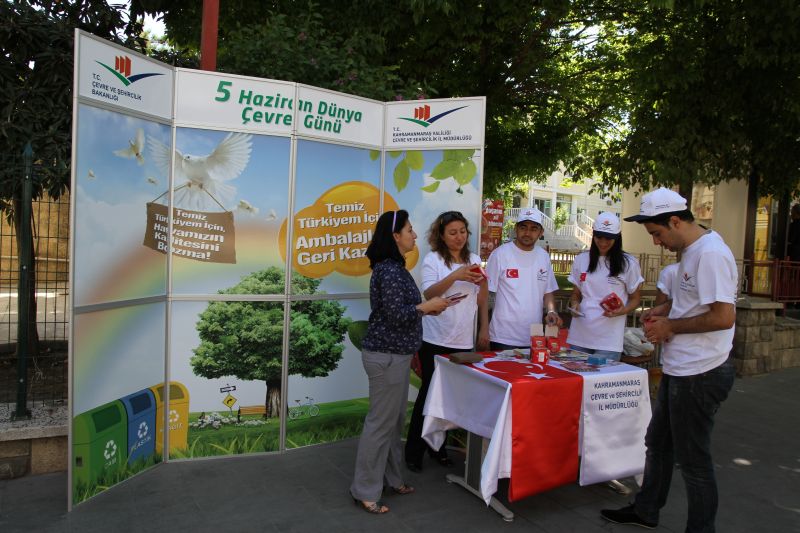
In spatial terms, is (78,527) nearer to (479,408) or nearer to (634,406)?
(479,408)

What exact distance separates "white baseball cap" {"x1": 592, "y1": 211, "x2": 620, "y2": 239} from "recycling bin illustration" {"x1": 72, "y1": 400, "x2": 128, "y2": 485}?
361cm

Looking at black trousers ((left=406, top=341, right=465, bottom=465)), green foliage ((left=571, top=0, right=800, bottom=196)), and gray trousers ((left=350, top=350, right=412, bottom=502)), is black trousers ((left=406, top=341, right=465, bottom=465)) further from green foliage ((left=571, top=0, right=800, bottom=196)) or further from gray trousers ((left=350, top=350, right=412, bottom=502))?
green foliage ((left=571, top=0, right=800, bottom=196))

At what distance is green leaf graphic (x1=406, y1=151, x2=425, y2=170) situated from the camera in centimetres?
506

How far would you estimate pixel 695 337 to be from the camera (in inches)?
123

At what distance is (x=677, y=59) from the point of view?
28.5 feet

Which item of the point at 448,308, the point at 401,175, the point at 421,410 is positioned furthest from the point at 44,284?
the point at 448,308

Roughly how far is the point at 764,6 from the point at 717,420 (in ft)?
16.6

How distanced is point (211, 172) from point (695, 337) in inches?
133

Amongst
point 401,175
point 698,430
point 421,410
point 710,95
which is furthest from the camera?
point 710,95

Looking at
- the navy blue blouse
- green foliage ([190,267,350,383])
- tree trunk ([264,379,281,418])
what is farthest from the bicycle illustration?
the navy blue blouse

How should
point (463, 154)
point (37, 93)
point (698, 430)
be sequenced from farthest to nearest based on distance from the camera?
1. point (37, 93)
2. point (463, 154)
3. point (698, 430)

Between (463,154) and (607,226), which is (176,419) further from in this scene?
(607,226)

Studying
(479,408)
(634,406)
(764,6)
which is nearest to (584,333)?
(634,406)

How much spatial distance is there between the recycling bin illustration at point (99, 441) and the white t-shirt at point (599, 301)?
3.38 m
